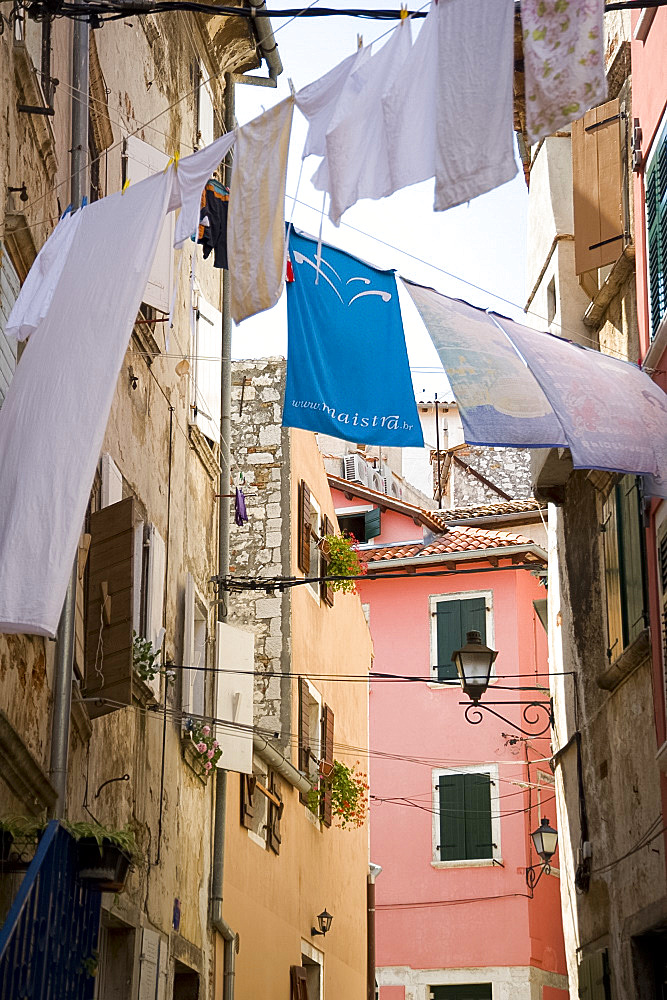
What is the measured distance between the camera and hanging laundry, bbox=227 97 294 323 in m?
7.14

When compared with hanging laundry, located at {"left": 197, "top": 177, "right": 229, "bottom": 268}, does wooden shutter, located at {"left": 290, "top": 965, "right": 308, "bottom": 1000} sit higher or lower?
lower

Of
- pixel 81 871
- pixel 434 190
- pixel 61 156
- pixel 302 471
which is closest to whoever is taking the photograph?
pixel 434 190

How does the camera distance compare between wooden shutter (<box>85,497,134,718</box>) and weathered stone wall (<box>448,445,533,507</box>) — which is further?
weathered stone wall (<box>448,445,533,507</box>)

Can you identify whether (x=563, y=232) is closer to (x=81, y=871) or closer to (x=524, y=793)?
(x=81, y=871)

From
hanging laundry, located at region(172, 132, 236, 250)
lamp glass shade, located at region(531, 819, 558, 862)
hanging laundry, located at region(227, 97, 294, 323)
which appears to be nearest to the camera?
hanging laundry, located at region(172, 132, 236, 250)

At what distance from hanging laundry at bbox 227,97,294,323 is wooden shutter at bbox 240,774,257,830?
9.15 m

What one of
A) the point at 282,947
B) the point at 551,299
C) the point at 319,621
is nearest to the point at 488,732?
the point at 319,621

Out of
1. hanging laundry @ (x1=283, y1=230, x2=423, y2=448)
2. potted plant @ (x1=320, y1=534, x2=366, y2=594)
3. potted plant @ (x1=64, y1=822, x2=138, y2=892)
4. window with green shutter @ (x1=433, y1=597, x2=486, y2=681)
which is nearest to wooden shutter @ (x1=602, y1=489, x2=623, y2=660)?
hanging laundry @ (x1=283, y1=230, x2=423, y2=448)

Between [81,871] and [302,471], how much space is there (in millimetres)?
11544

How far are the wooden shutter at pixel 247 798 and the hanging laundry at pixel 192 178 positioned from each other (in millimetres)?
9873

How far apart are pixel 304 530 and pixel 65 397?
1273 cm

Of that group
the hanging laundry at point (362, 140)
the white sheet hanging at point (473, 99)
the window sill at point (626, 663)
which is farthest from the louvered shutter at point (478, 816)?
the white sheet hanging at point (473, 99)

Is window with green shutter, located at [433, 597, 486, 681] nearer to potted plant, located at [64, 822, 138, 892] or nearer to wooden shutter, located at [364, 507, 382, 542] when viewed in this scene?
wooden shutter, located at [364, 507, 382, 542]

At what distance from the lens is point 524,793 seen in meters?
25.6
